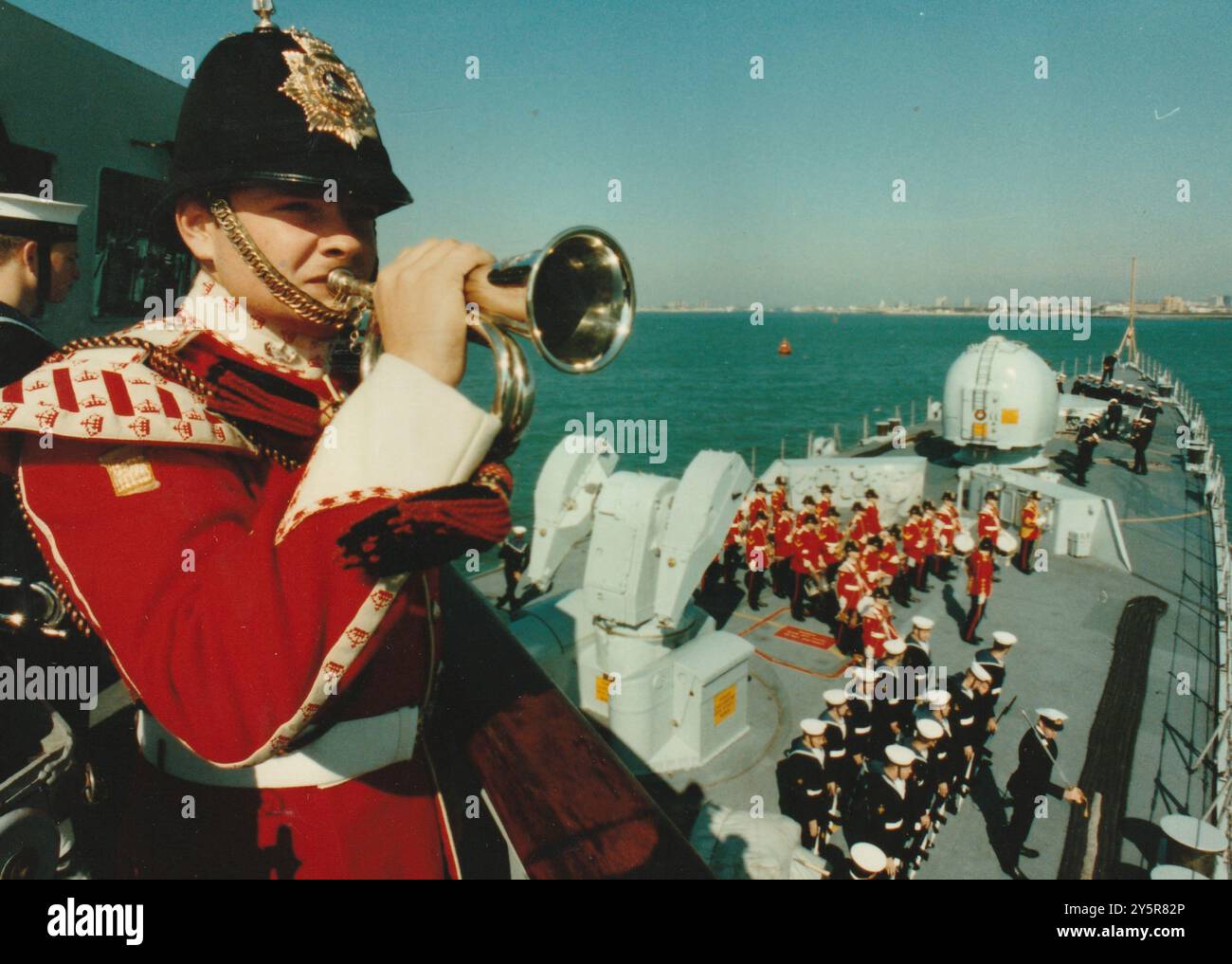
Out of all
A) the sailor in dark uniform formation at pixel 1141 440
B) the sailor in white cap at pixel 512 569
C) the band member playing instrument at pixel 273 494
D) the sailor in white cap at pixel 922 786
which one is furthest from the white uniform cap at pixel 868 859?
the sailor in dark uniform formation at pixel 1141 440

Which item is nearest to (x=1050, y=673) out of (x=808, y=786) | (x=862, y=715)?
(x=862, y=715)

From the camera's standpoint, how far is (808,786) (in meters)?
8.48

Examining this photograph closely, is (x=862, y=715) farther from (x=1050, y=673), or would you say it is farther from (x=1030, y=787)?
(x=1050, y=673)

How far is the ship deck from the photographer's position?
30.8 feet

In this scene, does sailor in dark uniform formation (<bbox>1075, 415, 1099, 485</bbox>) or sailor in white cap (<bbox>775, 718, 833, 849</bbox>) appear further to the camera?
sailor in dark uniform formation (<bbox>1075, 415, 1099, 485</bbox>)

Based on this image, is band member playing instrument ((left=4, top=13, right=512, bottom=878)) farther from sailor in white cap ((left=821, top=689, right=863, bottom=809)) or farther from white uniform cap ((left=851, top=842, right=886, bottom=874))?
sailor in white cap ((left=821, top=689, right=863, bottom=809))

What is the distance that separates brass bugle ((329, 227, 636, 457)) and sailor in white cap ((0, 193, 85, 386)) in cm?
162

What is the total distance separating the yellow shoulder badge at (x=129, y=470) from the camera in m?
1.43

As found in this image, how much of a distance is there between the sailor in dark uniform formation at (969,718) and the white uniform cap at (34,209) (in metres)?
10.3

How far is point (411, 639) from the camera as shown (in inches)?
82.7

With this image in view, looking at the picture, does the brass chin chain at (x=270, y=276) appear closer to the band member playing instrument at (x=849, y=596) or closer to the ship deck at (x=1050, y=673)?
the ship deck at (x=1050, y=673)

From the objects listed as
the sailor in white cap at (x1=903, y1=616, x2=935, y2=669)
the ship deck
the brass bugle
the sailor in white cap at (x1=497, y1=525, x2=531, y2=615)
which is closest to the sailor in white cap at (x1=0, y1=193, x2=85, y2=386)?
the brass bugle

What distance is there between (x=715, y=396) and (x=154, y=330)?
9648 cm

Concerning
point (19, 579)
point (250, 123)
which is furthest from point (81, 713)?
point (250, 123)
